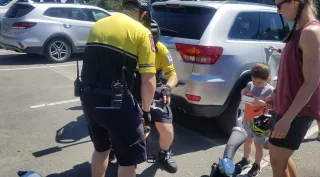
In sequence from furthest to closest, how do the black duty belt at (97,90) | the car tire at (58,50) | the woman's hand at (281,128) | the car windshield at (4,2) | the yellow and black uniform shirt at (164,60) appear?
the car windshield at (4,2) → the car tire at (58,50) → the yellow and black uniform shirt at (164,60) → the black duty belt at (97,90) → the woman's hand at (281,128)

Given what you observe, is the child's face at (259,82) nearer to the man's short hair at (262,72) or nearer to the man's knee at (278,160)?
the man's short hair at (262,72)

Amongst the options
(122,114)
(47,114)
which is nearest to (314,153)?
(122,114)

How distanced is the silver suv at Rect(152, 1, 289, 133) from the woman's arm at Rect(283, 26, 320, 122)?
169cm

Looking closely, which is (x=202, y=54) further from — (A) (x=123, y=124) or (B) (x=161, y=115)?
(A) (x=123, y=124)

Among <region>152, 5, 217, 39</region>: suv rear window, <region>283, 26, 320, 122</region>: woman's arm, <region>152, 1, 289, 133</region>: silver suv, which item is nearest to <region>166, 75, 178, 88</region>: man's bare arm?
<region>152, 1, 289, 133</region>: silver suv

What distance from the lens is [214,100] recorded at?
391 centimetres

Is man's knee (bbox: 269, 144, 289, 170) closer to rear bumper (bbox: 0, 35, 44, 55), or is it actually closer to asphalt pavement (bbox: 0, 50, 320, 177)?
asphalt pavement (bbox: 0, 50, 320, 177)

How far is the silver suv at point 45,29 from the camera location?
9234 millimetres

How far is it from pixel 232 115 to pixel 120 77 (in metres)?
2.34

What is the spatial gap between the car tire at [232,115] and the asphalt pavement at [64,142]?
23 cm

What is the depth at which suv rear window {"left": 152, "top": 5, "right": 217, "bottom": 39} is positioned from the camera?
4020 mm

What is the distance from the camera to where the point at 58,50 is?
984 cm

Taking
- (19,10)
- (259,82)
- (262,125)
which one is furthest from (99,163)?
(19,10)

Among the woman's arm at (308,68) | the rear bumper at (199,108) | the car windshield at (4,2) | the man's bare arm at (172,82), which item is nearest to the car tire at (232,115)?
the rear bumper at (199,108)
